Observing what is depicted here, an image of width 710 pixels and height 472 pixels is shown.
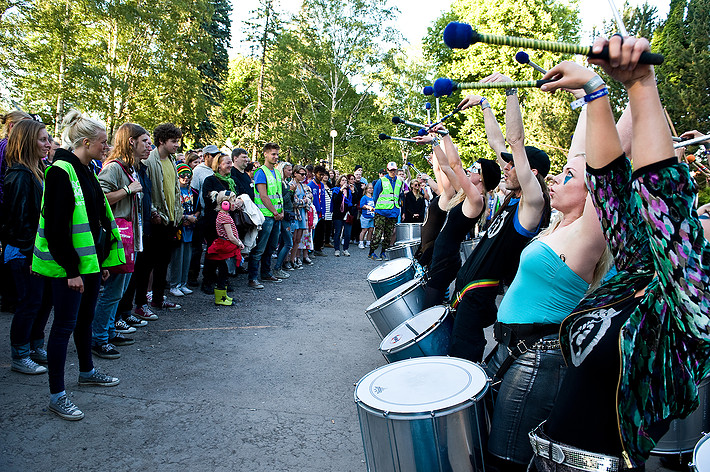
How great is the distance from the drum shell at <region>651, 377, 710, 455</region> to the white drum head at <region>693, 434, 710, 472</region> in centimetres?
99

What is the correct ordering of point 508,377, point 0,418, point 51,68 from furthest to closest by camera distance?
point 51,68, point 0,418, point 508,377

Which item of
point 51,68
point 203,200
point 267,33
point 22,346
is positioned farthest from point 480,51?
point 22,346

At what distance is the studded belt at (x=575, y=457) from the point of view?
1.42 meters

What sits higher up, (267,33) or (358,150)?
(267,33)

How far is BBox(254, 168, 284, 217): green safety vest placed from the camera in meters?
8.38

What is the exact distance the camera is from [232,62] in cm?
4603

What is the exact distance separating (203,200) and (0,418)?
4.18 metres

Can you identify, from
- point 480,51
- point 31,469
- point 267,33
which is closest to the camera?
point 31,469

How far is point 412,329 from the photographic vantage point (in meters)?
3.61

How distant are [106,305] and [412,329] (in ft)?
9.08

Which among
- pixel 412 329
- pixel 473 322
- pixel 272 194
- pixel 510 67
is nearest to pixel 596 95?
pixel 473 322

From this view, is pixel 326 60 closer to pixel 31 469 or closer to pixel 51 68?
pixel 51 68

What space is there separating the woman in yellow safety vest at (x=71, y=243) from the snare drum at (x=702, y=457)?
348 centimetres

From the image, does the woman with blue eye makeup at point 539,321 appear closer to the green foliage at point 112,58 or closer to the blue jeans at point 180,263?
the blue jeans at point 180,263
